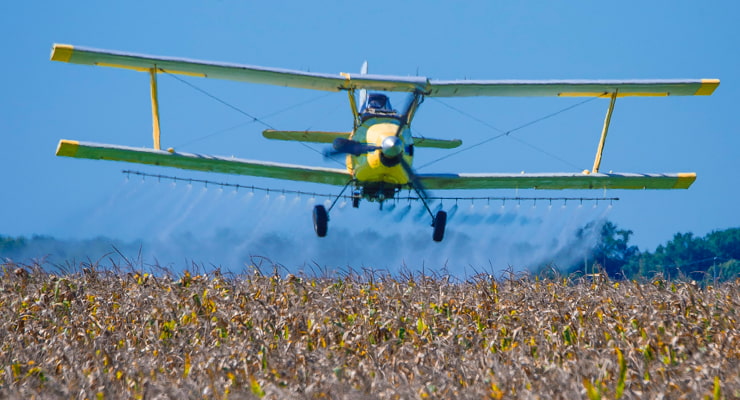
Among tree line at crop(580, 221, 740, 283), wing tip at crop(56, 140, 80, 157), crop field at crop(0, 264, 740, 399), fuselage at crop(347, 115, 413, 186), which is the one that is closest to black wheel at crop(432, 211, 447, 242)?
fuselage at crop(347, 115, 413, 186)

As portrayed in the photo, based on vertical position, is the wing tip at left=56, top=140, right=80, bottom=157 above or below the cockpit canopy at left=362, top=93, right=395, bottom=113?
below

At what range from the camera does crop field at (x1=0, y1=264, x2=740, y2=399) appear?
7258mm

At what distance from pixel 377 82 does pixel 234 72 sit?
10.2 ft

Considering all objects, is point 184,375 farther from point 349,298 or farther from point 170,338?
point 349,298

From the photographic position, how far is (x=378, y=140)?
20.8m

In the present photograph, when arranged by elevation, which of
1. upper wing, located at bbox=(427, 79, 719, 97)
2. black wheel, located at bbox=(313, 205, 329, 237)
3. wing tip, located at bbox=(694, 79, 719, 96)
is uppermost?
wing tip, located at bbox=(694, 79, 719, 96)

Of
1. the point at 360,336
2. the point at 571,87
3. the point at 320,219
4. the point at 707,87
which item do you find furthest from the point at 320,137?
the point at 360,336

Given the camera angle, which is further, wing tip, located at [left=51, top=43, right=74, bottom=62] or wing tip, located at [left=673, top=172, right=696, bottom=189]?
wing tip, located at [left=673, top=172, right=696, bottom=189]

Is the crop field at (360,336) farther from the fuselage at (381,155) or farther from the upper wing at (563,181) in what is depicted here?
the upper wing at (563,181)

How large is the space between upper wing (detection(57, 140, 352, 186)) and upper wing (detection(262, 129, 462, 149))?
2011mm

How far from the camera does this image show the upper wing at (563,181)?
75.8 ft

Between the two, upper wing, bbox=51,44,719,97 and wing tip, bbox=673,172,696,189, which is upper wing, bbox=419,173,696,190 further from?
upper wing, bbox=51,44,719,97

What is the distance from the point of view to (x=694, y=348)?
816 cm

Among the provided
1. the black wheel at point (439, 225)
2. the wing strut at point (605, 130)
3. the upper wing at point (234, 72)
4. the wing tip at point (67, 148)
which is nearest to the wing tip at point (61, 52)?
the upper wing at point (234, 72)
